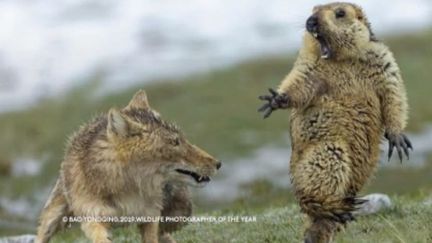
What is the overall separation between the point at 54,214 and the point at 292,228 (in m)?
2.85

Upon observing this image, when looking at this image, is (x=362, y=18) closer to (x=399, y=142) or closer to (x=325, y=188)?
(x=399, y=142)

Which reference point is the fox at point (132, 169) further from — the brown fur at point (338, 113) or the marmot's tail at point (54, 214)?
the brown fur at point (338, 113)

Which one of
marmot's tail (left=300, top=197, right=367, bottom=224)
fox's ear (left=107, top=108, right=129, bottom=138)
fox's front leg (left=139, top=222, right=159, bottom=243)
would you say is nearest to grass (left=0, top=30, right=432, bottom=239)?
fox's front leg (left=139, top=222, right=159, bottom=243)

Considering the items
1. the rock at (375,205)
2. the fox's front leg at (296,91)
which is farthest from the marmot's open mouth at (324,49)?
the rock at (375,205)

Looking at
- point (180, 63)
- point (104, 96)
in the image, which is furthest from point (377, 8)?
point (104, 96)

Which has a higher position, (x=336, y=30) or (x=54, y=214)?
(x=336, y=30)

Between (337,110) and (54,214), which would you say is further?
(54,214)

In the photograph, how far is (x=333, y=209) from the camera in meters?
11.4

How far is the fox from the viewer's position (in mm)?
11883

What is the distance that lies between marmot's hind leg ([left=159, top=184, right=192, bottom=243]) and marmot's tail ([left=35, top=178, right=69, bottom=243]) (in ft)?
3.57

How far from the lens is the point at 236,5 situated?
2357 inches

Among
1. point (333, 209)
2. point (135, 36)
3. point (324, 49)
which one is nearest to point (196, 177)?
point (333, 209)

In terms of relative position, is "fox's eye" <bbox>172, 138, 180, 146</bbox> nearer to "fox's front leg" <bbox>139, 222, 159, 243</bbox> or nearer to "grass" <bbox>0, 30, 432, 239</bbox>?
"fox's front leg" <bbox>139, 222, 159, 243</bbox>

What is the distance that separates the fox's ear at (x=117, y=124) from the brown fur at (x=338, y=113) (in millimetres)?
1583
